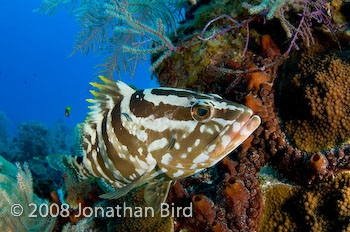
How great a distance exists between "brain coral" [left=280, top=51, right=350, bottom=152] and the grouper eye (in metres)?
1.45

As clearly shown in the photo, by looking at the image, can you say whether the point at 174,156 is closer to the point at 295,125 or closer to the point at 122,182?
the point at 122,182

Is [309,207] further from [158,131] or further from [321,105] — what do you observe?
[158,131]

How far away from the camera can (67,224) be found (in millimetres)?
3799

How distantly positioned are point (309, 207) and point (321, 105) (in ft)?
3.88

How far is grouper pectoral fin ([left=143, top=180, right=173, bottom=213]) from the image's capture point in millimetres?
2803

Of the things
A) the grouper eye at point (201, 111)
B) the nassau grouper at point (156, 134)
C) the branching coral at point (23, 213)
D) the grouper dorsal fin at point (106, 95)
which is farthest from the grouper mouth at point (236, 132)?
the branching coral at point (23, 213)

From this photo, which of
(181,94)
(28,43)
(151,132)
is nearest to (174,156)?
(151,132)

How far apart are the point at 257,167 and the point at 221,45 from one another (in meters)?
1.98

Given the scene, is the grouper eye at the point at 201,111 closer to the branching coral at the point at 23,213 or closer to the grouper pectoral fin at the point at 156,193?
the grouper pectoral fin at the point at 156,193

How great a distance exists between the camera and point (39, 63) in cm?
12850

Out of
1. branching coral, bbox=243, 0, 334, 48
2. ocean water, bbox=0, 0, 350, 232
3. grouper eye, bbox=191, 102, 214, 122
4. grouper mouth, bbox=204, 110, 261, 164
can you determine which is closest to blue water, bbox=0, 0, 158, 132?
ocean water, bbox=0, 0, 350, 232

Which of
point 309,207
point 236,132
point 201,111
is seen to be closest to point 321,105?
point 309,207

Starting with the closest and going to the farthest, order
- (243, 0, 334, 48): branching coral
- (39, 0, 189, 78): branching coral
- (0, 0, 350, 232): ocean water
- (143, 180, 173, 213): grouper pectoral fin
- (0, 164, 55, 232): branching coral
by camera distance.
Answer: (0, 0, 350, 232): ocean water, (143, 180, 173, 213): grouper pectoral fin, (243, 0, 334, 48): branching coral, (0, 164, 55, 232): branching coral, (39, 0, 189, 78): branching coral

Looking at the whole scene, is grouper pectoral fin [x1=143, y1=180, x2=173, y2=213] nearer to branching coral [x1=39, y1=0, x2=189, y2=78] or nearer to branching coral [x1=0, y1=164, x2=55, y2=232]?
branching coral [x1=0, y1=164, x2=55, y2=232]
